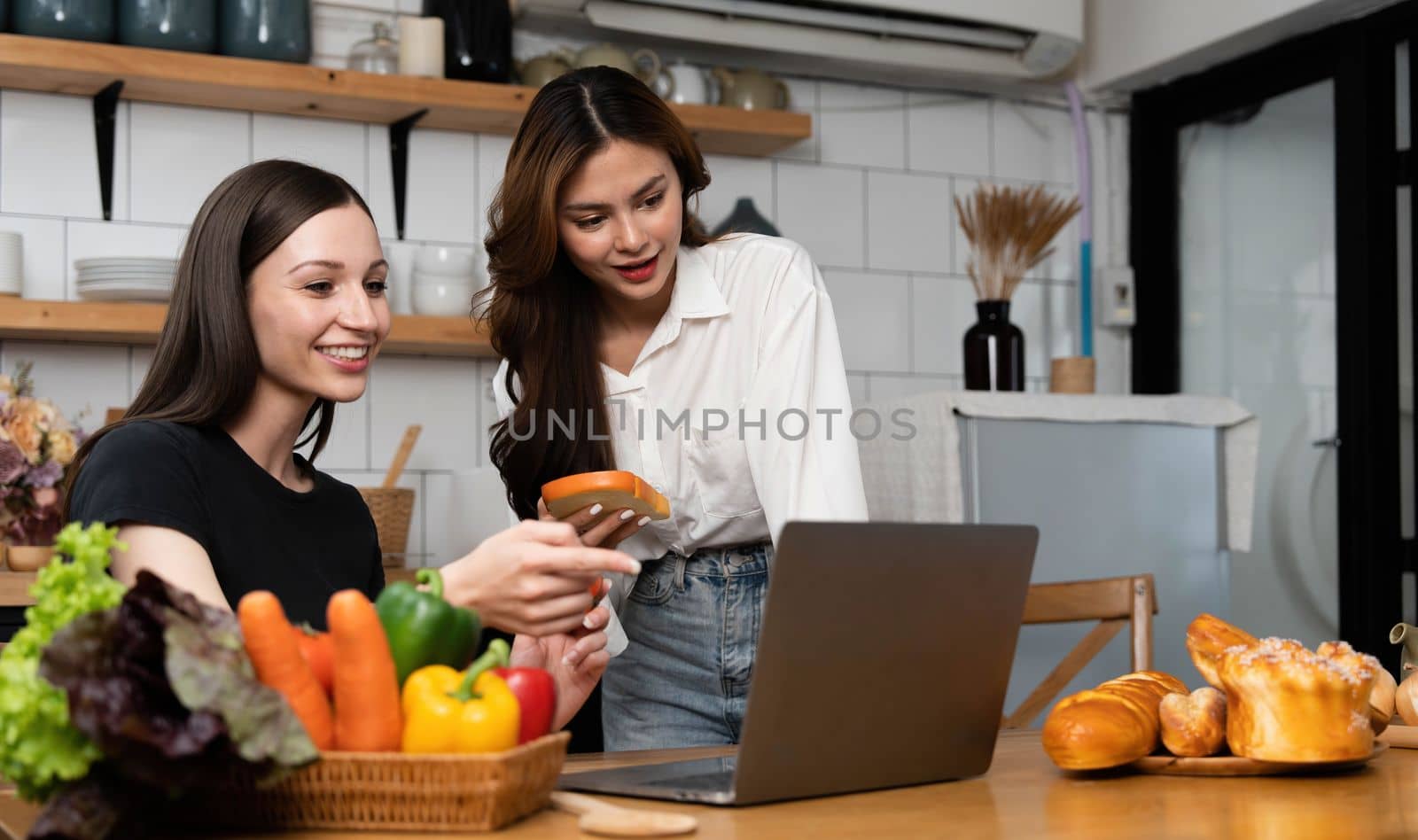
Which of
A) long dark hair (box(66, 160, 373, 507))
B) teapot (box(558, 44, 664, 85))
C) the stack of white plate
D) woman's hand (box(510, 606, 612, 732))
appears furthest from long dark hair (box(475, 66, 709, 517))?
teapot (box(558, 44, 664, 85))

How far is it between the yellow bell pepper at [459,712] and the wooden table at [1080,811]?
0.06 meters

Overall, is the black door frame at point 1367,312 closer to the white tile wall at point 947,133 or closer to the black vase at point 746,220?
the white tile wall at point 947,133

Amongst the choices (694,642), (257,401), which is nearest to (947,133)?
(694,642)

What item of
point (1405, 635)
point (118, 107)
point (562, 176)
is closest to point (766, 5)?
point (118, 107)

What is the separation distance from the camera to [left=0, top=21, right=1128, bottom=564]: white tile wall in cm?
280

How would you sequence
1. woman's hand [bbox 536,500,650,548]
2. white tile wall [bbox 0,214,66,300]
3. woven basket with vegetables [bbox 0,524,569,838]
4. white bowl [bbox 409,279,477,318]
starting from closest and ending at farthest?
woven basket with vegetables [bbox 0,524,569,838] < woman's hand [bbox 536,500,650,548] < white tile wall [bbox 0,214,66,300] < white bowl [bbox 409,279,477,318]

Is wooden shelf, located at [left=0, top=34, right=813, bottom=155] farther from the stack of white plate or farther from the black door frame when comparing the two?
the black door frame

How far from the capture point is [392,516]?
2705 millimetres

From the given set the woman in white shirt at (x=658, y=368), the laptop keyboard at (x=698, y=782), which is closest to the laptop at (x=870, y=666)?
the laptop keyboard at (x=698, y=782)

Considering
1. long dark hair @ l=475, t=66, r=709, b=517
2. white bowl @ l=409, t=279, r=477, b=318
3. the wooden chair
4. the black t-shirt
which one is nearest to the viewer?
the black t-shirt

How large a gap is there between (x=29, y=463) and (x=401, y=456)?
725 millimetres

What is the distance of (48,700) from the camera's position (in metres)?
0.71

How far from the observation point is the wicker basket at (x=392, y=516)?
2.66m

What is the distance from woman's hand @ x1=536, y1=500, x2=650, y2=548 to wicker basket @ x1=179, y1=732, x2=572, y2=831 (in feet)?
1.71
